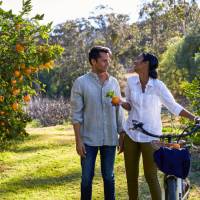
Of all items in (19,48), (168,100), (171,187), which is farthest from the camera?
(19,48)

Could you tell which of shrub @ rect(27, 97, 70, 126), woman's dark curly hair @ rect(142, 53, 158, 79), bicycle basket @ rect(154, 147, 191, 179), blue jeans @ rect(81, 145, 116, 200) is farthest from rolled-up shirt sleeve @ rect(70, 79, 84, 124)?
shrub @ rect(27, 97, 70, 126)

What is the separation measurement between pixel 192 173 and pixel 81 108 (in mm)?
3261

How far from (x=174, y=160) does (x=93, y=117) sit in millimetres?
1327

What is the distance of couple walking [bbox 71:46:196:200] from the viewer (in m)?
4.54

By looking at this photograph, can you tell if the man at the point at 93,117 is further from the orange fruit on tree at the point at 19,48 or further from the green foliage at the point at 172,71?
the green foliage at the point at 172,71

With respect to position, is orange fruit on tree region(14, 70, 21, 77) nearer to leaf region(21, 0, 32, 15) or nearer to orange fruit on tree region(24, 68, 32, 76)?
orange fruit on tree region(24, 68, 32, 76)

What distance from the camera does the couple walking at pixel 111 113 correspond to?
4.54 m

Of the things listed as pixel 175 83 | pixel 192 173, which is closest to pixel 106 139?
pixel 192 173

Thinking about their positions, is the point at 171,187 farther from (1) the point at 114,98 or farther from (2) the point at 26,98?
(2) the point at 26,98

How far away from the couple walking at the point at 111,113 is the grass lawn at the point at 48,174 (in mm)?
1508

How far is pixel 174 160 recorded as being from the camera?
3.49 metres

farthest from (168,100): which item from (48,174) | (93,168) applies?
(48,174)

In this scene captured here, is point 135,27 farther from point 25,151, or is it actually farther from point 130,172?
point 130,172

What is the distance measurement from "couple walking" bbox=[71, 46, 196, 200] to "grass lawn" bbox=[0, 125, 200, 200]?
4.95ft
